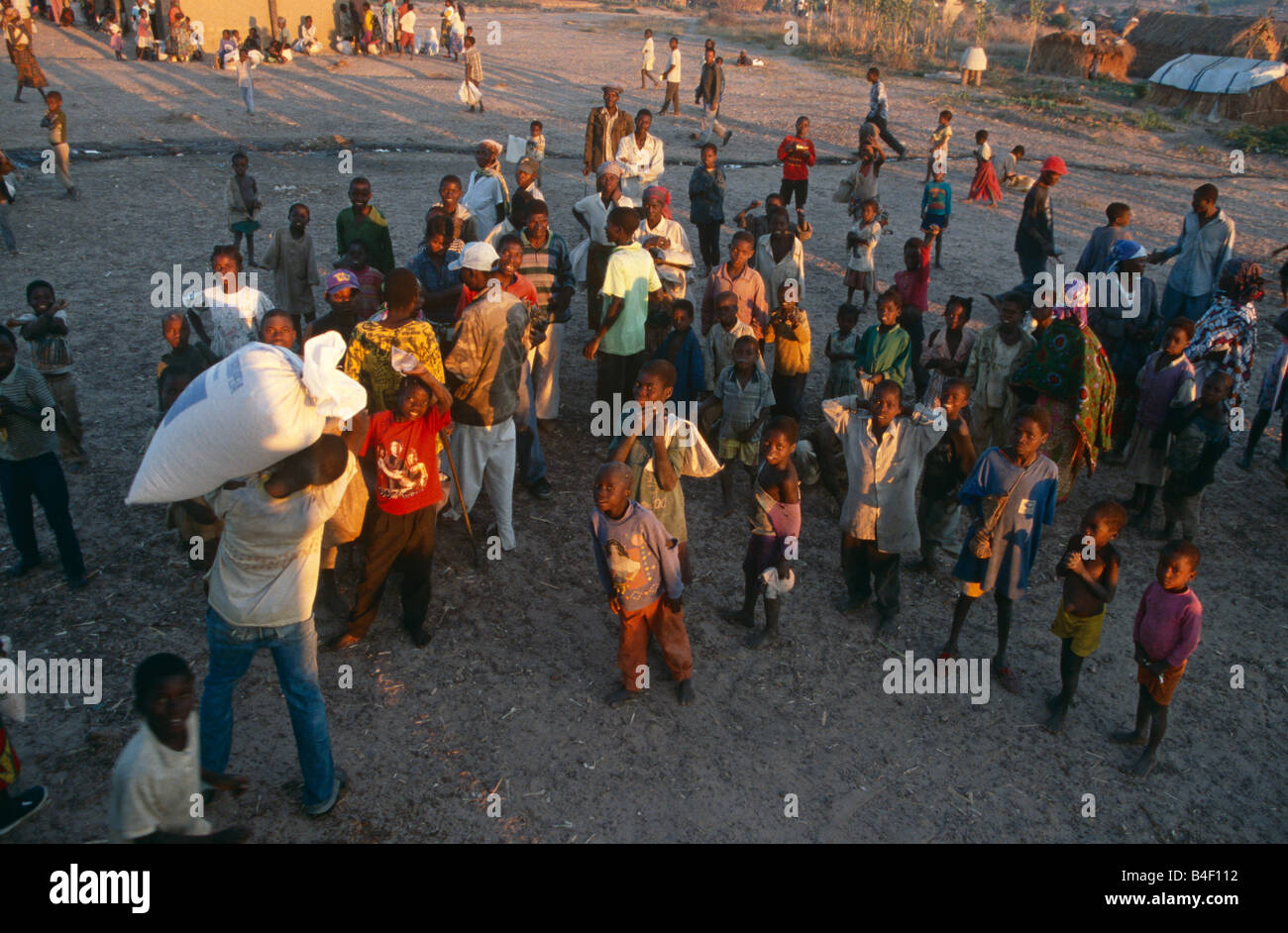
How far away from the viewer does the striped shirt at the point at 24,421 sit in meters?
5.31

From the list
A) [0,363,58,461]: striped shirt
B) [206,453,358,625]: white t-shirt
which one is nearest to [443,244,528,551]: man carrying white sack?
[206,453,358,625]: white t-shirt

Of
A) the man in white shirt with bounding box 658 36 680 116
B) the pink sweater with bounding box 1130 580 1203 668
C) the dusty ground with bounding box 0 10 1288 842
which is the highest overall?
the man in white shirt with bounding box 658 36 680 116

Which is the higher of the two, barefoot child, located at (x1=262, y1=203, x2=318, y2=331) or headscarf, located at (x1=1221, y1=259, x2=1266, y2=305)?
headscarf, located at (x1=1221, y1=259, x2=1266, y2=305)

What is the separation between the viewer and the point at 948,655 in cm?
558

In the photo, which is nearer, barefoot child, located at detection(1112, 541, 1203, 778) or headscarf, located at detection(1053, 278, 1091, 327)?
barefoot child, located at detection(1112, 541, 1203, 778)

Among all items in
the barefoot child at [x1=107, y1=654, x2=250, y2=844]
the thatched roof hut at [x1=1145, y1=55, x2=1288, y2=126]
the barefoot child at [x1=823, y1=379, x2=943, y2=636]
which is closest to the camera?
the barefoot child at [x1=107, y1=654, x2=250, y2=844]

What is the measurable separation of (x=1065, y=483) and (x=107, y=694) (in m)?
6.11

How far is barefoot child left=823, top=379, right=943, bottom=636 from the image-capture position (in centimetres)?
551

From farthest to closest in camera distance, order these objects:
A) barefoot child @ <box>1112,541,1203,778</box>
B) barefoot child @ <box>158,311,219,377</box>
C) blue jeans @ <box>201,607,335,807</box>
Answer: barefoot child @ <box>158,311,219,377</box>
barefoot child @ <box>1112,541,1203,778</box>
blue jeans @ <box>201,607,335,807</box>

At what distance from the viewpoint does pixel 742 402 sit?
22.0 ft

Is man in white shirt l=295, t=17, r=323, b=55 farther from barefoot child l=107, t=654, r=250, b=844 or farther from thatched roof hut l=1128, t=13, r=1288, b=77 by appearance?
barefoot child l=107, t=654, r=250, b=844

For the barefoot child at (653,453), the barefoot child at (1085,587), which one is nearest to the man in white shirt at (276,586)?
the barefoot child at (653,453)

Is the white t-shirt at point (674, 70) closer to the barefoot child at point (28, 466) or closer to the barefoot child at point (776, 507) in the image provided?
the barefoot child at point (776, 507)

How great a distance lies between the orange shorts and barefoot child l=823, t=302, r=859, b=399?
3.20 metres
